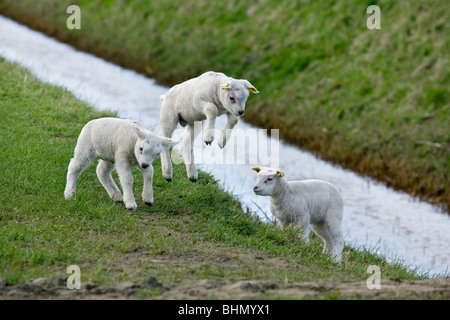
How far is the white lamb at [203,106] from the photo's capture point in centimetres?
1003

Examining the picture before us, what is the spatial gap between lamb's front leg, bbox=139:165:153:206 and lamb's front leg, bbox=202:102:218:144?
37.3 inches

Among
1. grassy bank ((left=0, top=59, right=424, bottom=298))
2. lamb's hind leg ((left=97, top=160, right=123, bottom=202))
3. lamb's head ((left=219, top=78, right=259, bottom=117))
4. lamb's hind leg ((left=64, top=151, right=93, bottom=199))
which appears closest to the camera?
grassy bank ((left=0, top=59, right=424, bottom=298))

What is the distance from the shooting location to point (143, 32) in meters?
30.6

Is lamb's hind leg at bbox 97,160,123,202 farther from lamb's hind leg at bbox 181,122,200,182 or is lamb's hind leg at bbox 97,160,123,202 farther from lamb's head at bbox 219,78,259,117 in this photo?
lamb's head at bbox 219,78,259,117

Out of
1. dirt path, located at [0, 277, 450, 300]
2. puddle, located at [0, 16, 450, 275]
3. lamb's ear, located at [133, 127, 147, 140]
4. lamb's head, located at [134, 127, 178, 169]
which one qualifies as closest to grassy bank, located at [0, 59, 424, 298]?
dirt path, located at [0, 277, 450, 300]

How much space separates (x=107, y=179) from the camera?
36.2ft

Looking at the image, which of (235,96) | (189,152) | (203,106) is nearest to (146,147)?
(203,106)

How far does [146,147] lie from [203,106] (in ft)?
3.99

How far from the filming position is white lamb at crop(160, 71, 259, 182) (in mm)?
10031

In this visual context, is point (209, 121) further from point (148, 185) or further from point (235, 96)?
point (148, 185)

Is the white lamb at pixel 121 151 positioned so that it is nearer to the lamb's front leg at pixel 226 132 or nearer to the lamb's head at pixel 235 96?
the lamb's front leg at pixel 226 132

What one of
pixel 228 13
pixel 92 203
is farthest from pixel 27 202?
pixel 228 13

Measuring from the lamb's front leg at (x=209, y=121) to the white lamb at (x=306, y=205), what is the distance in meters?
1.75

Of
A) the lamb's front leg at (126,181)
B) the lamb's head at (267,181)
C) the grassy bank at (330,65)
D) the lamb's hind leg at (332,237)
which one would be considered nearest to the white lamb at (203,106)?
the lamb's front leg at (126,181)
